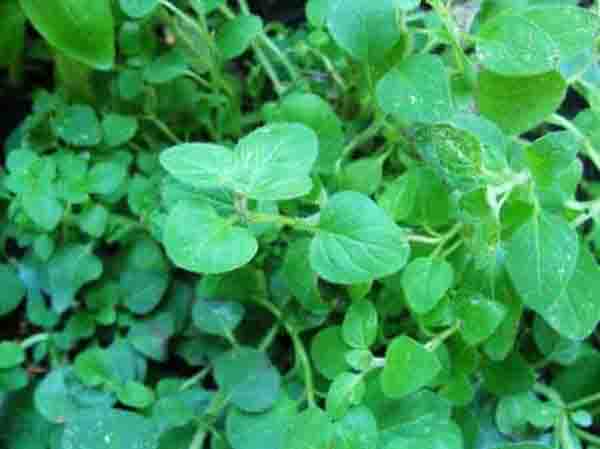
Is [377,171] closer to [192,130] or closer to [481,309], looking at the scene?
[481,309]

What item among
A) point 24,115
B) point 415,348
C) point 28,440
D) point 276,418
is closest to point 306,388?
point 276,418

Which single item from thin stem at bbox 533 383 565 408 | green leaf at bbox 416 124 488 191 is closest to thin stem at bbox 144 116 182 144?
green leaf at bbox 416 124 488 191

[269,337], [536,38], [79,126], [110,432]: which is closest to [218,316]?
[269,337]

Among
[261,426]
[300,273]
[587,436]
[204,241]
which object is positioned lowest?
[587,436]

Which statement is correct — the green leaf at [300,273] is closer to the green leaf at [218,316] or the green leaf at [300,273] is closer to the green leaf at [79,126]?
the green leaf at [218,316]

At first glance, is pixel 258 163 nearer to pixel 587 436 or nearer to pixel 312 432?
pixel 312 432

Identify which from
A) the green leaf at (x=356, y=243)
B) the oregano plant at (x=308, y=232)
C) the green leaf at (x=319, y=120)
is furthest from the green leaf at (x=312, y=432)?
the green leaf at (x=319, y=120)

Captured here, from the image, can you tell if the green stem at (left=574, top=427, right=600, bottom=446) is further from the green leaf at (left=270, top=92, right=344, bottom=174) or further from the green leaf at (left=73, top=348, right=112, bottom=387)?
the green leaf at (left=73, top=348, right=112, bottom=387)

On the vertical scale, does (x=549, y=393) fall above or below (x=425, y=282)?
below
